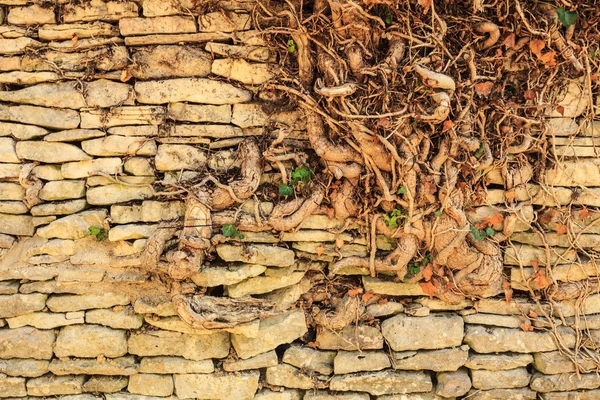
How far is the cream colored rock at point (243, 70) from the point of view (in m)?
3.68

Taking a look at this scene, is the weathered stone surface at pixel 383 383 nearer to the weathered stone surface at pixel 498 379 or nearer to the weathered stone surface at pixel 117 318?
the weathered stone surface at pixel 498 379

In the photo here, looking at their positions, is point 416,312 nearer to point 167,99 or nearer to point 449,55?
point 449,55

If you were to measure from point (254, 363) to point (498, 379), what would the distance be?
1.81 meters

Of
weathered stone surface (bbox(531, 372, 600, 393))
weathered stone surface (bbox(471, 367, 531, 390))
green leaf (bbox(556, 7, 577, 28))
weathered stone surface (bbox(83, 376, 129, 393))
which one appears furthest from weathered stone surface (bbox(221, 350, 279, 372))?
green leaf (bbox(556, 7, 577, 28))

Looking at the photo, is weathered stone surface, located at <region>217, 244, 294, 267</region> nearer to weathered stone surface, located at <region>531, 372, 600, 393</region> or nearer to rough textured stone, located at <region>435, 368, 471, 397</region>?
rough textured stone, located at <region>435, 368, 471, 397</region>

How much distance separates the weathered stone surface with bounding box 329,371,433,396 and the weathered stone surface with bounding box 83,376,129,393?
59.9 inches

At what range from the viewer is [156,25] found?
3.63m

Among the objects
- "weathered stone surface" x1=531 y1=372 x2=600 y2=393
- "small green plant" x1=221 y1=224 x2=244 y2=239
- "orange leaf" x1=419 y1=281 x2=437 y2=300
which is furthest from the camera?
"weathered stone surface" x1=531 y1=372 x2=600 y2=393

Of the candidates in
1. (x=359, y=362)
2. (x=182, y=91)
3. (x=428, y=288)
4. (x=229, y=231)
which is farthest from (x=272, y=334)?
(x=182, y=91)

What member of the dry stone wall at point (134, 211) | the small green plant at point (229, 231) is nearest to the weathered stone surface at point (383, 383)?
the dry stone wall at point (134, 211)

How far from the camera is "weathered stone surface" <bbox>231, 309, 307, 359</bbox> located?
3682 mm

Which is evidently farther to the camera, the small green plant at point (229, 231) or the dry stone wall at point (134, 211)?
the dry stone wall at point (134, 211)

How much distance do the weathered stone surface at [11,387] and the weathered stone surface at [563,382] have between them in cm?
370

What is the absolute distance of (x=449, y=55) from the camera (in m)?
3.51
